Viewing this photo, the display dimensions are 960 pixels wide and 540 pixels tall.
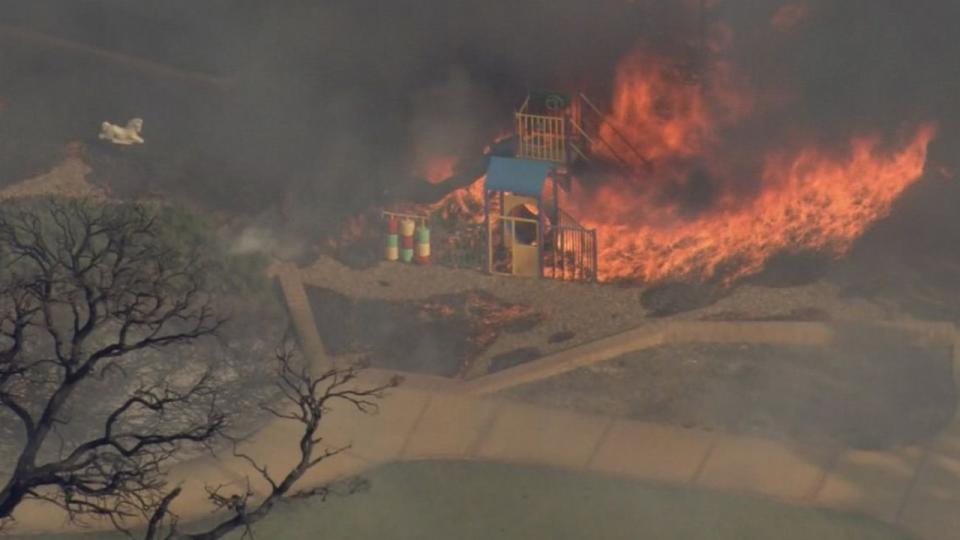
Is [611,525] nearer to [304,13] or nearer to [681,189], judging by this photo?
[681,189]

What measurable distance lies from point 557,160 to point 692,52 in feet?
11.1

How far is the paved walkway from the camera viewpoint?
802 inches

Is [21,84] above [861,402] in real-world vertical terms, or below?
above

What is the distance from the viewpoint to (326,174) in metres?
28.9

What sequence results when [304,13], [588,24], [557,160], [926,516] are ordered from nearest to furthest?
[926,516] → [557,160] → [588,24] → [304,13]

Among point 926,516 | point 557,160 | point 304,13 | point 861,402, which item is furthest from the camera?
point 304,13

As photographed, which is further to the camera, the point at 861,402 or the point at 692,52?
the point at 692,52

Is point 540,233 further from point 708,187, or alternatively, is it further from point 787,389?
point 787,389

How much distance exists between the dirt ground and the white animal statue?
9509mm

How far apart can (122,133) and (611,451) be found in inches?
458

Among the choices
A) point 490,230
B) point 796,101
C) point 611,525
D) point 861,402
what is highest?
point 796,101

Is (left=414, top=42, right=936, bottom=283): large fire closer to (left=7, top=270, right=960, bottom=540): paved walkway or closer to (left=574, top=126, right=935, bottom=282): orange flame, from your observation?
(left=574, top=126, right=935, bottom=282): orange flame

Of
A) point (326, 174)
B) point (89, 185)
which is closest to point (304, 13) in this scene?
point (326, 174)

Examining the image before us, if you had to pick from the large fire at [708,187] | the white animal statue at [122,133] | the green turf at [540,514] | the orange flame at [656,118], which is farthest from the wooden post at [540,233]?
the white animal statue at [122,133]
